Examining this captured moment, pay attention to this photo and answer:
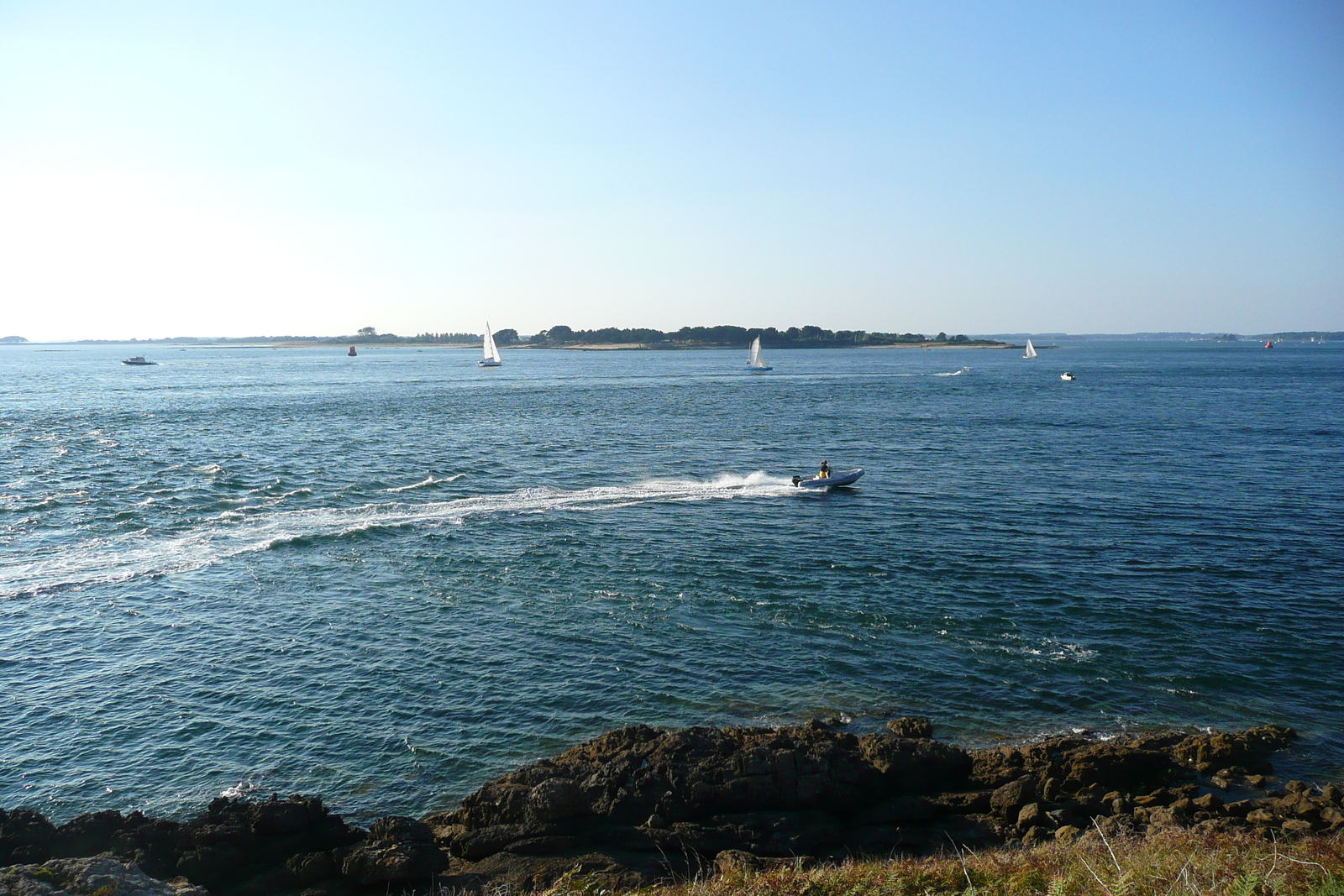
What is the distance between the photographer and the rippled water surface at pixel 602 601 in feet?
82.7

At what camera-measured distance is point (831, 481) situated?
190ft

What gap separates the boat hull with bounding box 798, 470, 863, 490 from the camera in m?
57.7

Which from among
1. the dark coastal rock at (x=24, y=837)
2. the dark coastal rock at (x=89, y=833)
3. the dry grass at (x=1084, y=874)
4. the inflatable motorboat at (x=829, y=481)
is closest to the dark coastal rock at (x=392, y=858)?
the dry grass at (x=1084, y=874)

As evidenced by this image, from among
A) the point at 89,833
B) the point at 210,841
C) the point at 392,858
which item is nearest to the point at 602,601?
the point at 392,858

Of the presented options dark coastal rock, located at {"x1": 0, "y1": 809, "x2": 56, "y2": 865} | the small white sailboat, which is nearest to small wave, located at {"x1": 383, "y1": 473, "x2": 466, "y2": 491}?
dark coastal rock, located at {"x1": 0, "y1": 809, "x2": 56, "y2": 865}

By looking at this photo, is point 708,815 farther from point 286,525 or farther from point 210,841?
point 286,525

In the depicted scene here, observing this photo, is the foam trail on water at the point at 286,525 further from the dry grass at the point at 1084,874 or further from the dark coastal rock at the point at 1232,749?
the dark coastal rock at the point at 1232,749

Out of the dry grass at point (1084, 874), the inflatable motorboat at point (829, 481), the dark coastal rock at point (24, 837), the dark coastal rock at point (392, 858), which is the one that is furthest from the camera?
the inflatable motorboat at point (829, 481)

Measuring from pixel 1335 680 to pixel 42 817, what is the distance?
3739 centimetres

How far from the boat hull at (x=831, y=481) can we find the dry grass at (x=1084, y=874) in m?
40.7

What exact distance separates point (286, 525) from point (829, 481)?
113 ft

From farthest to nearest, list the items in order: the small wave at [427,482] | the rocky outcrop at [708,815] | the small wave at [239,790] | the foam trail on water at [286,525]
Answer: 1. the small wave at [427,482]
2. the foam trail on water at [286,525]
3. the small wave at [239,790]
4. the rocky outcrop at [708,815]

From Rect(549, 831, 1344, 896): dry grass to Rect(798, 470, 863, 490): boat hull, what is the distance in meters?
40.7

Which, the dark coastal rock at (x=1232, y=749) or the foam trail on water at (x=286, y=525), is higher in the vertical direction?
the foam trail on water at (x=286, y=525)
